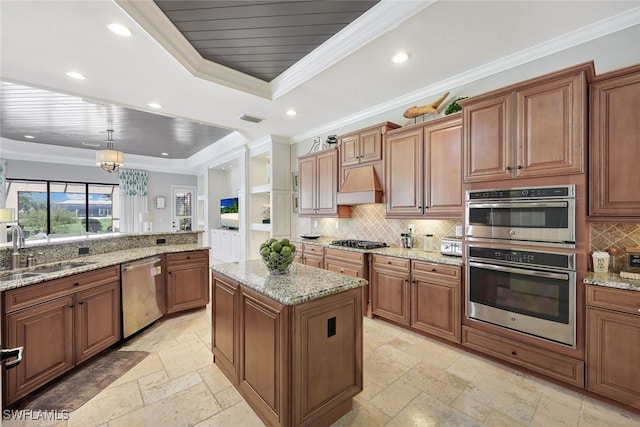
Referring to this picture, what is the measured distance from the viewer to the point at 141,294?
10.7 ft

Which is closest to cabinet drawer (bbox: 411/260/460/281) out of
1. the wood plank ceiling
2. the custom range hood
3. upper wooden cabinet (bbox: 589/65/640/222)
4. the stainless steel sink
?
the custom range hood

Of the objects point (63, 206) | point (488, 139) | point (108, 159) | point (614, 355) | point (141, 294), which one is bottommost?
point (614, 355)

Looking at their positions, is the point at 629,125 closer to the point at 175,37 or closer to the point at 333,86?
the point at 333,86

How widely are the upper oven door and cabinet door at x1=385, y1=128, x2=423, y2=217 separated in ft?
2.50

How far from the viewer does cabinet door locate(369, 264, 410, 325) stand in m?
3.28

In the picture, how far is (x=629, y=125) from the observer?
6.79ft

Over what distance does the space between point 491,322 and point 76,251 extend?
172 inches

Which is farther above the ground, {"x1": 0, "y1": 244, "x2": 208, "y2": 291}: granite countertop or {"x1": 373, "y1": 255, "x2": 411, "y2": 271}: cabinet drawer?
{"x1": 0, "y1": 244, "x2": 208, "y2": 291}: granite countertop

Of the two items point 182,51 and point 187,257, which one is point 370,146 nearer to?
point 182,51

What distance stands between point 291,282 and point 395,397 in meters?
1.24

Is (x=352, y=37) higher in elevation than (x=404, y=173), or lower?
higher

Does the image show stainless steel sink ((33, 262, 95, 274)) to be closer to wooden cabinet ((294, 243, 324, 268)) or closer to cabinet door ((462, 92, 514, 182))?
wooden cabinet ((294, 243, 324, 268))

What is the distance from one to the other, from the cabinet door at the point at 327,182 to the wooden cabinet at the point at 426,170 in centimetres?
101

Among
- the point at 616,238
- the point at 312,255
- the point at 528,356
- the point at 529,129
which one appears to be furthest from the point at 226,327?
the point at 616,238
